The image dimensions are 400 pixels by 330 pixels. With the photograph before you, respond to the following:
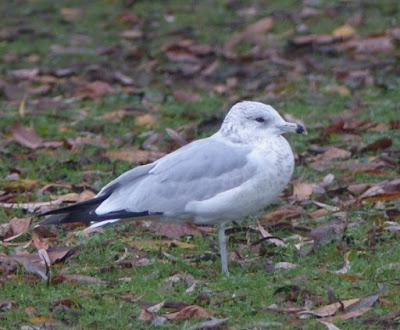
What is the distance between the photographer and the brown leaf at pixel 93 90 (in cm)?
1181

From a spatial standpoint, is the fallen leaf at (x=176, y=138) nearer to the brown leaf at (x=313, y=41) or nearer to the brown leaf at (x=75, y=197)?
the brown leaf at (x=75, y=197)

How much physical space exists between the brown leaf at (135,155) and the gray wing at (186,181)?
2282 millimetres

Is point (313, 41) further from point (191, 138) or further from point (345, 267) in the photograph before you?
point (345, 267)

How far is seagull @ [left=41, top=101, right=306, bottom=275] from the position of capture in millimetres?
6970

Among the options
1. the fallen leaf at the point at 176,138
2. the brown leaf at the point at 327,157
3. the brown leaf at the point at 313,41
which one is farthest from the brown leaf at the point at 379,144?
the brown leaf at the point at 313,41

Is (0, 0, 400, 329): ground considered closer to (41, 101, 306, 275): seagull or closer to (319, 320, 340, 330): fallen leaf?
(319, 320, 340, 330): fallen leaf

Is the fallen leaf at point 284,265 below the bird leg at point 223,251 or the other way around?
below

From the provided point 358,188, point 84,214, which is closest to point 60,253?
point 84,214

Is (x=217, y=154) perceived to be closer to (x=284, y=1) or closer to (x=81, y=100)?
(x=81, y=100)

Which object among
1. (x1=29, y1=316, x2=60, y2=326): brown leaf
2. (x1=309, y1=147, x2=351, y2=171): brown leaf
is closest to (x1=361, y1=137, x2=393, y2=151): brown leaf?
(x1=309, y1=147, x2=351, y2=171): brown leaf

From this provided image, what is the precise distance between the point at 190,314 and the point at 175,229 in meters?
1.80

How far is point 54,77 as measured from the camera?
1247cm

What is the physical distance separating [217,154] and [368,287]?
1.32 metres

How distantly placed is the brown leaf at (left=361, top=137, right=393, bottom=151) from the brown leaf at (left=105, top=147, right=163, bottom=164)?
1.66m
